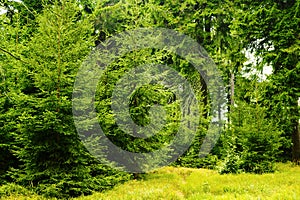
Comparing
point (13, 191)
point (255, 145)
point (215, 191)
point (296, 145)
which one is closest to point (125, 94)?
point (215, 191)

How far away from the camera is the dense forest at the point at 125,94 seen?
8.76 metres

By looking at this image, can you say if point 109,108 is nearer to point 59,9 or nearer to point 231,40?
point 59,9

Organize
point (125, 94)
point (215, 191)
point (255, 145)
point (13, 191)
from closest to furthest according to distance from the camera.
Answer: point (13, 191)
point (215, 191)
point (125, 94)
point (255, 145)

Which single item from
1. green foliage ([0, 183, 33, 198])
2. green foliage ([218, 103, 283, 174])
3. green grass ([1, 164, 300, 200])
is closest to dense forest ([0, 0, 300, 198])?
green foliage ([218, 103, 283, 174])

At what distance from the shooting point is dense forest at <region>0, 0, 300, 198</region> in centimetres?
876

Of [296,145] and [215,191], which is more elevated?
[296,145]

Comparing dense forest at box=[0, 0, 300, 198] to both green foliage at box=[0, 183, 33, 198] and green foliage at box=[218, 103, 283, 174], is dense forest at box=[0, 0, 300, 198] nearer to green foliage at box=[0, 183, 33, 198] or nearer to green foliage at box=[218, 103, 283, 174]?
green foliage at box=[218, 103, 283, 174]

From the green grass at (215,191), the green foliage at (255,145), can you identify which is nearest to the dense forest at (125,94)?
the green foliage at (255,145)

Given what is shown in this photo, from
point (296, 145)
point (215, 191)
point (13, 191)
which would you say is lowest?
point (215, 191)

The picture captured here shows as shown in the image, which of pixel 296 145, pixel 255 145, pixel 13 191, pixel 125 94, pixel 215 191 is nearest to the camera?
pixel 13 191

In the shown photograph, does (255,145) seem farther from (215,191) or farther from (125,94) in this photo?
(125,94)

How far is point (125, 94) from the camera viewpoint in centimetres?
1174

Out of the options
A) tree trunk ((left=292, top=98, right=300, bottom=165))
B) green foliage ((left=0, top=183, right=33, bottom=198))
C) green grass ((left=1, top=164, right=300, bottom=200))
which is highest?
tree trunk ((left=292, top=98, right=300, bottom=165))

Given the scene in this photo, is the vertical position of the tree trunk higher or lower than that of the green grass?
higher
